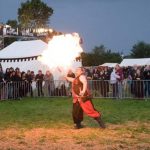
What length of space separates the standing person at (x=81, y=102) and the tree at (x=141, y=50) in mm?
84262

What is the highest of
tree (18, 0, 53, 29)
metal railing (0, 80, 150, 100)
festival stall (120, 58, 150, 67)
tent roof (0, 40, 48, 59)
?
tree (18, 0, 53, 29)

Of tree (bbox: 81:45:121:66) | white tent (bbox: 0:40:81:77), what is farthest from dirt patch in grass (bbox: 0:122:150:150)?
tree (bbox: 81:45:121:66)

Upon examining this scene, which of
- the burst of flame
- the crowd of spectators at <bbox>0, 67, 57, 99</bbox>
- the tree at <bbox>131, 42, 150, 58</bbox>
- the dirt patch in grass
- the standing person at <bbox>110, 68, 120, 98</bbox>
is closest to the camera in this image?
the dirt patch in grass

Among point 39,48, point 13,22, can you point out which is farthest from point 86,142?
point 13,22

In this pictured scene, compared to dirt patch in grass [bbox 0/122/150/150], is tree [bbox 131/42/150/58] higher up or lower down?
higher up

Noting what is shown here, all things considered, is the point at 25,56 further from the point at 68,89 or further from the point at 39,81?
the point at 68,89

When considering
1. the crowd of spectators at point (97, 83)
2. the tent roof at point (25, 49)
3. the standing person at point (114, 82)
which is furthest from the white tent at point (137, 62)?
the standing person at point (114, 82)

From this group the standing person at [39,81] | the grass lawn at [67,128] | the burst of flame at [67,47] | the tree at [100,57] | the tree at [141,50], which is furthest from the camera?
the tree at [141,50]

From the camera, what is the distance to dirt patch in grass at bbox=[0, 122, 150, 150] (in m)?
11.0

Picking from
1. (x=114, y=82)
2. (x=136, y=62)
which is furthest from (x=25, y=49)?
(x=136, y=62)

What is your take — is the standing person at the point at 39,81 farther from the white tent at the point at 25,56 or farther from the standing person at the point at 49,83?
the white tent at the point at 25,56

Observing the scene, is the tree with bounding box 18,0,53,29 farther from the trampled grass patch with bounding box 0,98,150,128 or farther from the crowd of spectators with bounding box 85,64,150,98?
the trampled grass patch with bounding box 0,98,150,128

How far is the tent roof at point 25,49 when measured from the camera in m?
29.8

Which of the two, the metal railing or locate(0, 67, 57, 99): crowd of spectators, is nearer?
the metal railing
